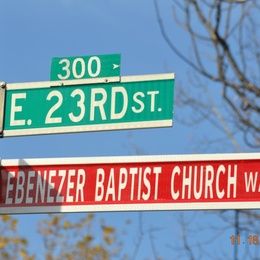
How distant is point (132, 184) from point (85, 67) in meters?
0.94

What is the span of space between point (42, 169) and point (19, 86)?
0.65m

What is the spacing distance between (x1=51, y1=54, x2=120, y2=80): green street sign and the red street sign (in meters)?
0.61

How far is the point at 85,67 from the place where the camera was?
7.04 metres

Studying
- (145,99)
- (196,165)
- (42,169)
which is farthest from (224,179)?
(42,169)

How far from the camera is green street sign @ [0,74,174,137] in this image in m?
6.76

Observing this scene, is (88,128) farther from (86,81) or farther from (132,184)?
(132,184)

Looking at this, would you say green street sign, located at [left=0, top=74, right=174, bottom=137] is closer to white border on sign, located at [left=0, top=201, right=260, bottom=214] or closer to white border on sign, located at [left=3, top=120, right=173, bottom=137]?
white border on sign, located at [left=3, top=120, right=173, bottom=137]

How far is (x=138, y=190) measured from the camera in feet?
22.1

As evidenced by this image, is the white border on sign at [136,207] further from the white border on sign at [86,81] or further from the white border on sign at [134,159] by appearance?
the white border on sign at [86,81]

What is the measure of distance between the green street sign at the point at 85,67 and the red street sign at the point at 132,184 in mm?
611

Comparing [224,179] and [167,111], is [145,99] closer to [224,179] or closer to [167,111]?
[167,111]

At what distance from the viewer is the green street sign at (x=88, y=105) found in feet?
22.2

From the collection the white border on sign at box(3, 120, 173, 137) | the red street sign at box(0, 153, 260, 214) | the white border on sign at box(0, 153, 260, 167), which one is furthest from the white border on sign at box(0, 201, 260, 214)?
the white border on sign at box(3, 120, 173, 137)

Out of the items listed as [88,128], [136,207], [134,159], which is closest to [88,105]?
[88,128]
